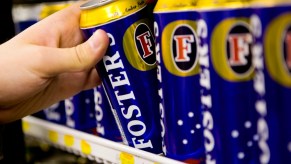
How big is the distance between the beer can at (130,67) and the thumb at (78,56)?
0.02m

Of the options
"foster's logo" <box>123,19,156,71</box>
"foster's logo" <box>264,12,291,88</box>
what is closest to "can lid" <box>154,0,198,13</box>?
"foster's logo" <box>123,19,156,71</box>

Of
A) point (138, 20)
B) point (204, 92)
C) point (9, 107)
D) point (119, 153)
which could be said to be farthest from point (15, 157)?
point (204, 92)

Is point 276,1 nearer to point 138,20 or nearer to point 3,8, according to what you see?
point 138,20

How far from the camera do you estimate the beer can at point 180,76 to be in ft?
2.50

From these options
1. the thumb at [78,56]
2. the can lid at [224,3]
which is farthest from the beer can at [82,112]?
the can lid at [224,3]

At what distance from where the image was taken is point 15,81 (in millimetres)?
987

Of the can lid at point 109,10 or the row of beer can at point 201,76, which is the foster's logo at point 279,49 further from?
the can lid at point 109,10

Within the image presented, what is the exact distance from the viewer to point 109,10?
2.75 feet

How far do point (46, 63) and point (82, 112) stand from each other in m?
0.31

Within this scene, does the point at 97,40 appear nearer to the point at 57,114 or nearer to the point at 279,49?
the point at 279,49

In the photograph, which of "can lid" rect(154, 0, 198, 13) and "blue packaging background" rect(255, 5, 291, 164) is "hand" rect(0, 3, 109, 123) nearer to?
"can lid" rect(154, 0, 198, 13)

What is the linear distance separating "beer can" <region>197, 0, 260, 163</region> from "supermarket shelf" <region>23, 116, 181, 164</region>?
0.14 m

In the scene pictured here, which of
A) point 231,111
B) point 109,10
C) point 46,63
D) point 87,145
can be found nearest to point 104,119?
point 87,145

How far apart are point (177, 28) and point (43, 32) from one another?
409 mm
